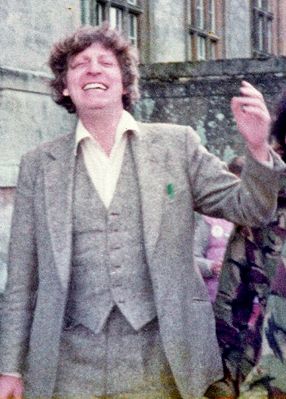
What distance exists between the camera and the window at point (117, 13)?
924 cm

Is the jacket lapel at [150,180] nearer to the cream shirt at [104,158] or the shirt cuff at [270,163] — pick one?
the cream shirt at [104,158]

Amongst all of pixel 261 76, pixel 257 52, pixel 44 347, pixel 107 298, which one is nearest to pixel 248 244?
pixel 107 298

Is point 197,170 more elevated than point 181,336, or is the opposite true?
point 197,170

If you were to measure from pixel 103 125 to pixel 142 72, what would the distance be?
Answer: 579 cm

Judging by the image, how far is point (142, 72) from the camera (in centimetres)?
887

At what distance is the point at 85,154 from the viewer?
3205mm

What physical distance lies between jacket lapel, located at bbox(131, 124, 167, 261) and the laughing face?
14 centimetres

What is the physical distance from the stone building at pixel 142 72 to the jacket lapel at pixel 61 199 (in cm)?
291

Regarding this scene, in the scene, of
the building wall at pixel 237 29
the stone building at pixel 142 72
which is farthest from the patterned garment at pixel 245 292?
the building wall at pixel 237 29

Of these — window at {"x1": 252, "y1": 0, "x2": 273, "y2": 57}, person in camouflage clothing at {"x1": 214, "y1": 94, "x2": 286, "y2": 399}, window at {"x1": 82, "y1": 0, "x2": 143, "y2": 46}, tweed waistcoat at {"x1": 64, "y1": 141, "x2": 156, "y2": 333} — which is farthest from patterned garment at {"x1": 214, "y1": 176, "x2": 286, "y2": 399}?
window at {"x1": 252, "y1": 0, "x2": 273, "y2": 57}

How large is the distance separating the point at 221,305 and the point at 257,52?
12.2 m

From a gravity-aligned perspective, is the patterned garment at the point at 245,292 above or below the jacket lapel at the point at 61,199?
below

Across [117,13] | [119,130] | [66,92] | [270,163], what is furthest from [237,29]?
[270,163]

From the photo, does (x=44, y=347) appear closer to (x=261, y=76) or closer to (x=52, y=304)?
(x=52, y=304)
